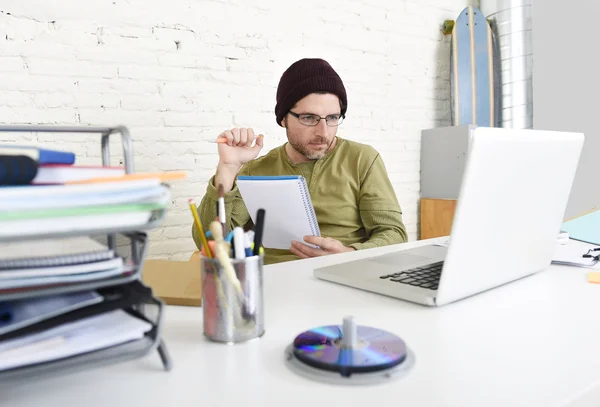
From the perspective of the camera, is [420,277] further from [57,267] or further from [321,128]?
[321,128]

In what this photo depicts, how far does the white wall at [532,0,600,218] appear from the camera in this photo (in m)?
2.77

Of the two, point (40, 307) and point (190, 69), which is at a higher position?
point (190, 69)

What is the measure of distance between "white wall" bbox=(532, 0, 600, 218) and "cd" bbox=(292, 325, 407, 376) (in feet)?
8.03

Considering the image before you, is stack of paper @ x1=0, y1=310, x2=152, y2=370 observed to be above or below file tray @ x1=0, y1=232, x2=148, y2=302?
below

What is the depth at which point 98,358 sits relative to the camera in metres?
0.46

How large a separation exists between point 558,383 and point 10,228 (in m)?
0.54

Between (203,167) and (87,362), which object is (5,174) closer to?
(87,362)

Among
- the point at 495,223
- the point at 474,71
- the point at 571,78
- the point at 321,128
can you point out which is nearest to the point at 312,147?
the point at 321,128

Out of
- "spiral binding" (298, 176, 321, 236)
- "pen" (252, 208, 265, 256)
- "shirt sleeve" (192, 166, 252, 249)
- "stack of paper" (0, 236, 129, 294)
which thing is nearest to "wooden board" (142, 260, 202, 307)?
"pen" (252, 208, 265, 256)

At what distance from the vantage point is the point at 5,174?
1.42 feet

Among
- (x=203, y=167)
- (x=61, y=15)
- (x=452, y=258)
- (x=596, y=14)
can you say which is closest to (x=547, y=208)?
(x=452, y=258)

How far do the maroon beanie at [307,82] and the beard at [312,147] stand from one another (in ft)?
0.44

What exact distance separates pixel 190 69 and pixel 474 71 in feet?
5.96

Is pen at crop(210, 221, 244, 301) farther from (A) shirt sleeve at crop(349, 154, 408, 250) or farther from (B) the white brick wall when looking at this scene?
(B) the white brick wall
